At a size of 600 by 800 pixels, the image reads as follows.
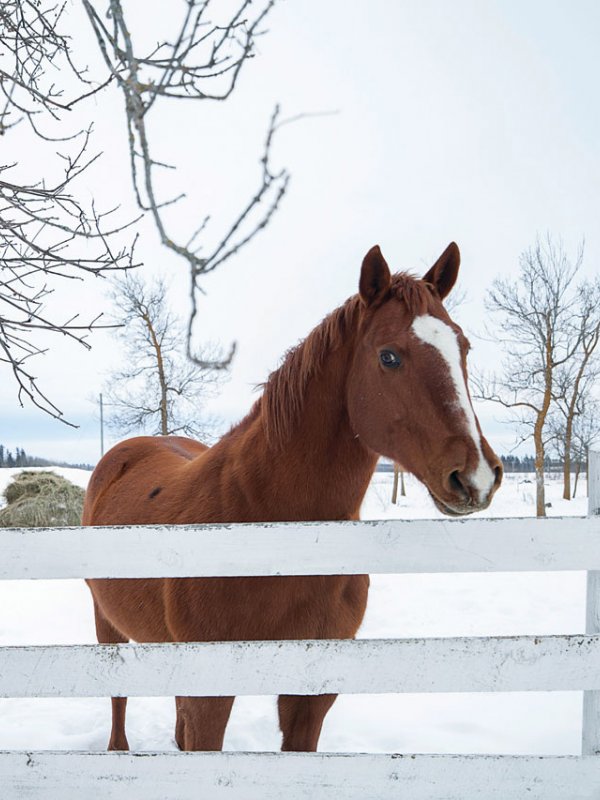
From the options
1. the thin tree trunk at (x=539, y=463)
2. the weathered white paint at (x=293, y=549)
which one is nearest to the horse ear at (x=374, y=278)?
the weathered white paint at (x=293, y=549)

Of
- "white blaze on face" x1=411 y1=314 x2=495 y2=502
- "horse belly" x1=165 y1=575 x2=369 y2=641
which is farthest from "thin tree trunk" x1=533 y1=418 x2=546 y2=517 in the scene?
"white blaze on face" x1=411 y1=314 x2=495 y2=502

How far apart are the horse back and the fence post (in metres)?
1.76

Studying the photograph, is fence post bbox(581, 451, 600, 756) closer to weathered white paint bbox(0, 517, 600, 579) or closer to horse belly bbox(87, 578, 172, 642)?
weathered white paint bbox(0, 517, 600, 579)

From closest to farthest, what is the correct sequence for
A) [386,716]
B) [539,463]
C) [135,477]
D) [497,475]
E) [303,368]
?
[497,475] → [303,368] → [135,477] → [386,716] → [539,463]

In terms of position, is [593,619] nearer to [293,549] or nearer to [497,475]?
[497,475]

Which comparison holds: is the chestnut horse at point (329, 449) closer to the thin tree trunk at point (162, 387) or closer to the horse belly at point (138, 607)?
the horse belly at point (138, 607)

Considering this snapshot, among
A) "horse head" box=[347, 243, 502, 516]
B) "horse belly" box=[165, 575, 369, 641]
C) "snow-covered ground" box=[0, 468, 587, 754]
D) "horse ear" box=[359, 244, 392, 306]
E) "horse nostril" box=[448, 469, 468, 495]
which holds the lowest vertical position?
"snow-covered ground" box=[0, 468, 587, 754]

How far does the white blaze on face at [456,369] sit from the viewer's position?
5.68 ft

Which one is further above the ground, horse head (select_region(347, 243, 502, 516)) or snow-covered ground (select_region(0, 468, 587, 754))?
horse head (select_region(347, 243, 502, 516))

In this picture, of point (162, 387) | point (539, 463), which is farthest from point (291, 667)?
point (539, 463)

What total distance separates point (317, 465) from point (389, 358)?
1.56ft

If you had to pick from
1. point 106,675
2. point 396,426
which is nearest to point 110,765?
point 106,675

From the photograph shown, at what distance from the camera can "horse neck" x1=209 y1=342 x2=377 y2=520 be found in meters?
2.18

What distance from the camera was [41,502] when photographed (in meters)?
11.7
